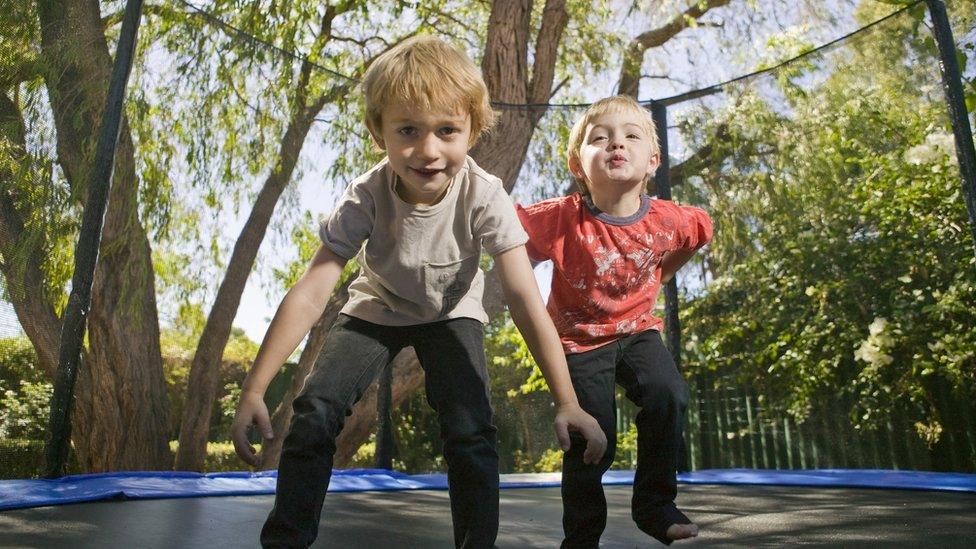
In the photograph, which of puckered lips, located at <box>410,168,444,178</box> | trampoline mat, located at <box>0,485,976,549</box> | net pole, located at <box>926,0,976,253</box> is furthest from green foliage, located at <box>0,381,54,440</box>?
net pole, located at <box>926,0,976,253</box>

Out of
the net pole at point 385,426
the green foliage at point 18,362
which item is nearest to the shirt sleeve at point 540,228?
the net pole at point 385,426

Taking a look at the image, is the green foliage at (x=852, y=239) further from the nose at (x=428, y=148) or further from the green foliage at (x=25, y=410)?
the green foliage at (x=25, y=410)

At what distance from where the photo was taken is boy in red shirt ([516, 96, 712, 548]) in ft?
4.54

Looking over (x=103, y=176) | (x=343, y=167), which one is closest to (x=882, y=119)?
(x=343, y=167)

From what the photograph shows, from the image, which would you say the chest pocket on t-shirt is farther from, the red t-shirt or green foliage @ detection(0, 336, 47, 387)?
green foliage @ detection(0, 336, 47, 387)

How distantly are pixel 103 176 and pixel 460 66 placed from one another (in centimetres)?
165

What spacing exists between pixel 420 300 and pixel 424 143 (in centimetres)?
23

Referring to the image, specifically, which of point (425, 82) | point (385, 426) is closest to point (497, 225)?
point (425, 82)

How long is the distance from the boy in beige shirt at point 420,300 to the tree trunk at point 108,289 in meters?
2.24

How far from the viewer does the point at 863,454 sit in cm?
359

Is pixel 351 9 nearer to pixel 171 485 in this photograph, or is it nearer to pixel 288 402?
pixel 288 402

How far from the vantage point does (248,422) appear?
941mm

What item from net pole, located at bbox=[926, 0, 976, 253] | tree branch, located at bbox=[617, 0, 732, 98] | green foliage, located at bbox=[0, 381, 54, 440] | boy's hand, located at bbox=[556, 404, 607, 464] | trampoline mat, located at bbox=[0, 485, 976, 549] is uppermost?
tree branch, located at bbox=[617, 0, 732, 98]

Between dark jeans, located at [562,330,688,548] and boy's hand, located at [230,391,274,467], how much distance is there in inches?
23.2
